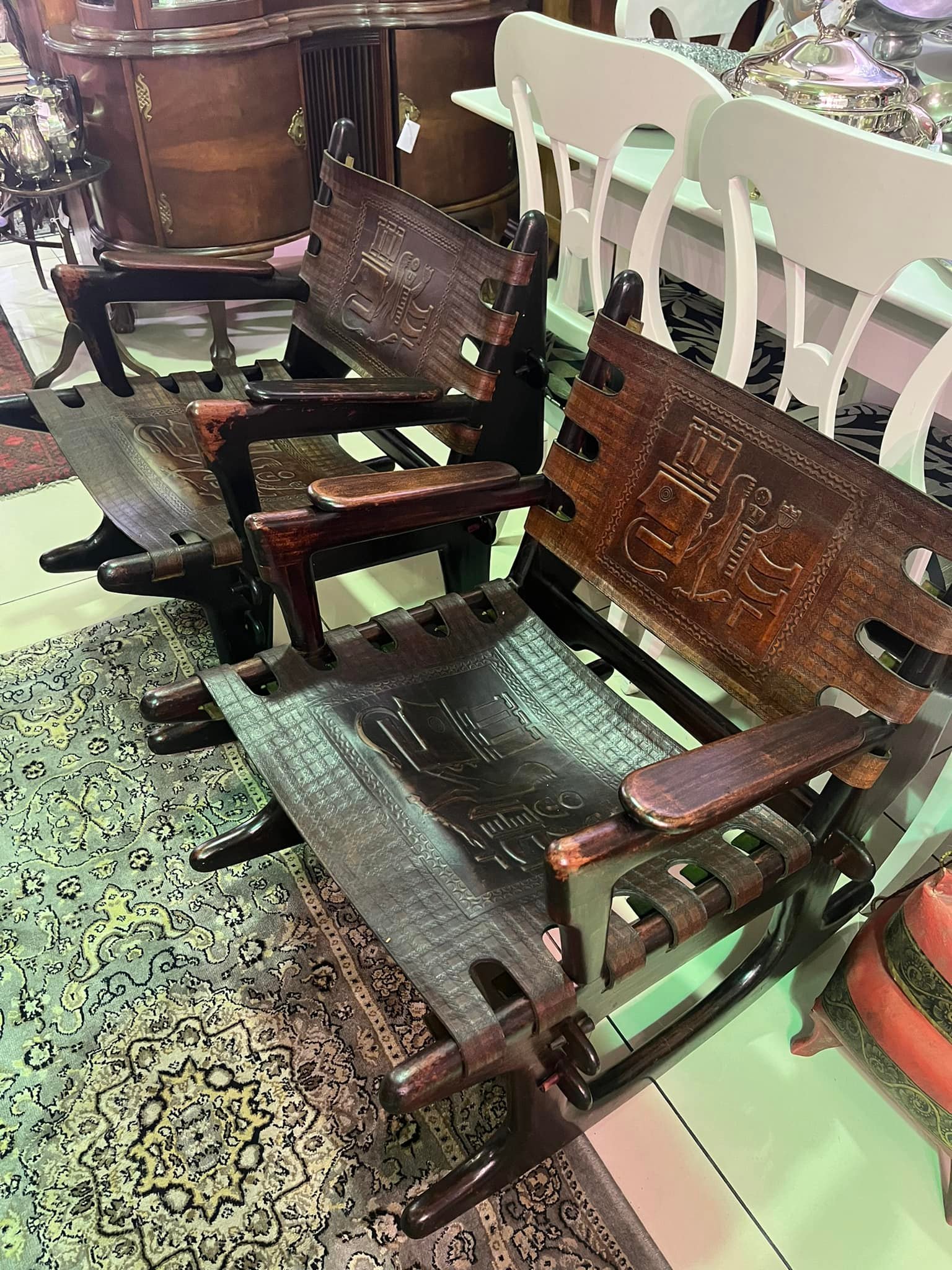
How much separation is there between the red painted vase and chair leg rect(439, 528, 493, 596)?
0.86m

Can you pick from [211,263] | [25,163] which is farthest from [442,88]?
[211,263]

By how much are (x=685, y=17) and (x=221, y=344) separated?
5.06 ft

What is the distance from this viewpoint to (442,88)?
3078 mm

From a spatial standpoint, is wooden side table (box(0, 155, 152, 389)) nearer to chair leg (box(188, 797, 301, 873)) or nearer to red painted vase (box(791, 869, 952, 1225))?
chair leg (box(188, 797, 301, 873))

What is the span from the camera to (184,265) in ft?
5.99

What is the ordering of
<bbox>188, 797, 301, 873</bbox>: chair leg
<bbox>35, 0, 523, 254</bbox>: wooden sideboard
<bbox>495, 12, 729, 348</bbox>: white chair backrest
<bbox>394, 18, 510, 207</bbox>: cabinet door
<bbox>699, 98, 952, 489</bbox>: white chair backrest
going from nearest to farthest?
<bbox>699, 98, 952, 489</bbox>: white chair backrest, <bbox>188, 797, 301, 873</bbox>: chair leg, <bbox>495, 12, 729, 348</bbox>: white chair backrest, <bbox>35, 0, 523, 254</bbox>: wooden sideboard, <bbox>394, 18, 510, 207</bbox>: cabinet door

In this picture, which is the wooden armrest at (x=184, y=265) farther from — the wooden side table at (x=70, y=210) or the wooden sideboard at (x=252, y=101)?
the wooden sideboard at (x=252, y=101)

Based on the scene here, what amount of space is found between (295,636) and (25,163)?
2131 millimetres

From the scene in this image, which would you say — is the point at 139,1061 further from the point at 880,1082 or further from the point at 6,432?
the point at 6,432

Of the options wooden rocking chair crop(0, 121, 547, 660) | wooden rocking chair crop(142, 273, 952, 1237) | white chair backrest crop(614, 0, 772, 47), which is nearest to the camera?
wooden rocking chair crop(142, 273, 952, 1237)

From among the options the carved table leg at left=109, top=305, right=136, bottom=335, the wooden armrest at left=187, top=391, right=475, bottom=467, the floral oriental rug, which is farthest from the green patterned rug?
the carved table leg at left=109, top=305, right=136, bottom=335

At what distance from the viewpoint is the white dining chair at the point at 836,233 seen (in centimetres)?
102

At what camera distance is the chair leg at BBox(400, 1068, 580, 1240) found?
1.03 m

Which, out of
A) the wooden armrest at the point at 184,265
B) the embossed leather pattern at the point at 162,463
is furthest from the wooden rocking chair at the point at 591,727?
the wooden armrest at the point at 184,265
